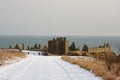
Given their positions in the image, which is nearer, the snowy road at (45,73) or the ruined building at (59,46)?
the snowy road at (45,73)

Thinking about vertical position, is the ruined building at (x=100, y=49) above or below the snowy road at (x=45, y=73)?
below

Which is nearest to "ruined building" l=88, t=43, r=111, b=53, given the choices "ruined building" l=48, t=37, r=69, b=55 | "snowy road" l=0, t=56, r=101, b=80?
"ruined building" l=48, t=37, r=69, b=55

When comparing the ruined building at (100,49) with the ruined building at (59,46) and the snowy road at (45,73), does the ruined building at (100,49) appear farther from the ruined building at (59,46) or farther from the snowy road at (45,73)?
the snowy road at (45,73)

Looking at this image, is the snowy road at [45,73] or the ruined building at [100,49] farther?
the ruined building at [100,49]

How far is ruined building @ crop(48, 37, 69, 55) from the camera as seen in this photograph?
63.8m

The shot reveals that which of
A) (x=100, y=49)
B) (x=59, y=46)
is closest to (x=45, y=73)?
(x=100, y=49)

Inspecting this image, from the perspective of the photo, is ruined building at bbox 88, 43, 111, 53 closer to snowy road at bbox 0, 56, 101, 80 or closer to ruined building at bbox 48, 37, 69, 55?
ruined building at bbox 48, 37, 69, 55

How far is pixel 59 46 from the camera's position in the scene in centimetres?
6481

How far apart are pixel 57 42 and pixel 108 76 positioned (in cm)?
4927

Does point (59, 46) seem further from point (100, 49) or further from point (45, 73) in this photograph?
point (45, 73)

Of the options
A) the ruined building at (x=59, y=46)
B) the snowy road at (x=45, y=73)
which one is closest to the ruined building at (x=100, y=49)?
the ruined building at (x=59, y=46)

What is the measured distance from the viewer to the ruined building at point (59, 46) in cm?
6384

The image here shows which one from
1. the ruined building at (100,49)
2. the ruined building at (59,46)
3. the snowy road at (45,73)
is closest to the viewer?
the snowy road at (45,73)

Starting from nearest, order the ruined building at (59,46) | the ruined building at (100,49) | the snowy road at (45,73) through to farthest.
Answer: the snowy road at (45,73) < the ruined building at (100,49) < the ruined building at (59,46)
